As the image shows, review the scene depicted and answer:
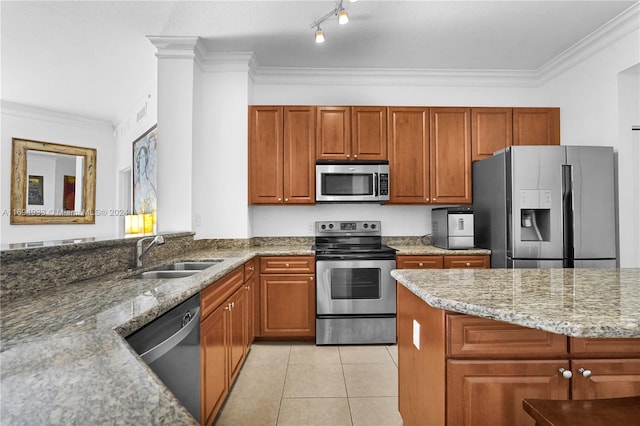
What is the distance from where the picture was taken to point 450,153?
3.37 meters

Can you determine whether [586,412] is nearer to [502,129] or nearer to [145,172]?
[502,129]

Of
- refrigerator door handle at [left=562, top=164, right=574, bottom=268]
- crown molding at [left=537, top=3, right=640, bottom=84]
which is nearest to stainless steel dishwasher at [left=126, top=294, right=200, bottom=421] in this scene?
refrigerator door handle at [left=562, top=164, right=574, bottom=268]

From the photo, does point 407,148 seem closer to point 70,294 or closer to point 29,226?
point 70,294

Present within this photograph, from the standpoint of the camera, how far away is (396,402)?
205cm

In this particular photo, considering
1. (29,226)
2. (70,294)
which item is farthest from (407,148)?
(29,226)

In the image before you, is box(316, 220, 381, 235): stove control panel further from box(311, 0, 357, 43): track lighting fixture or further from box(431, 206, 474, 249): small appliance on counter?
box(311, 0, 357, 43): track lighting fixture

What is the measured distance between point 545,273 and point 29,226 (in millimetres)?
5945

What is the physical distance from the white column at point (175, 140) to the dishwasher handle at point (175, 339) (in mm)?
1705

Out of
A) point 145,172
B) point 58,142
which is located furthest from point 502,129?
point 58,142

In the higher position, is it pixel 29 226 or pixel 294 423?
pixel 29 226

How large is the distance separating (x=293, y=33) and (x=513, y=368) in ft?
9.73

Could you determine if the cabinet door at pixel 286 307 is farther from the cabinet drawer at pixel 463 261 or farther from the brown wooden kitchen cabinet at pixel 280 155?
the cabinet drawer at pixel 463 261

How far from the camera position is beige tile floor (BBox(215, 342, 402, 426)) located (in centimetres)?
190

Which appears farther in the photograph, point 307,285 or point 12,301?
point 307,285
